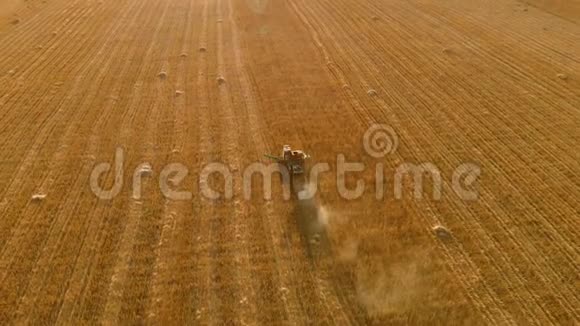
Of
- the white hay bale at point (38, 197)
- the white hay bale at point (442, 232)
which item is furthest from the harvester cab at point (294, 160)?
the white hay bale at point (38, 197)

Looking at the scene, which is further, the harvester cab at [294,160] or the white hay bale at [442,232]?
the harvester cab at [294,160]

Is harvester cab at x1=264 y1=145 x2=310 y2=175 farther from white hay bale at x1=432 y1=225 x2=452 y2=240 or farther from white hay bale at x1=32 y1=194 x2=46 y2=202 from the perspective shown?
white hay bale at x1=32 y1=194 x2=46 y2=202

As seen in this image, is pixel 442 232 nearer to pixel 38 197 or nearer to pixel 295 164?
pixel 295 164

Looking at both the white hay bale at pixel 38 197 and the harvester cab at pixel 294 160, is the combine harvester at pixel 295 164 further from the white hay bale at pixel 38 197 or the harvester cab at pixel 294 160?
the white hay bale at pixel 38 197

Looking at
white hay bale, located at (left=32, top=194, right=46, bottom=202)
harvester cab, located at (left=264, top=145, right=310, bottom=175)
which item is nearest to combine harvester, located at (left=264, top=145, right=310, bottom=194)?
harvester cab, located at (left=264, top=145, right=310, bottom=175)

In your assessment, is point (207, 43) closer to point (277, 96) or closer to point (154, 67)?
point (154, 67)

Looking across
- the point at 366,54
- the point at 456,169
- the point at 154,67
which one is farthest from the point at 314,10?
the point at 456,169

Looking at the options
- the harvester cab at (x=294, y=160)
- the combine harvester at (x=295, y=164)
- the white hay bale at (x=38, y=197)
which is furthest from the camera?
the harvester cab at (x=294, y=160)

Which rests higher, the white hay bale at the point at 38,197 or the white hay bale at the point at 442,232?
the white hay bale at the point at 38,197
